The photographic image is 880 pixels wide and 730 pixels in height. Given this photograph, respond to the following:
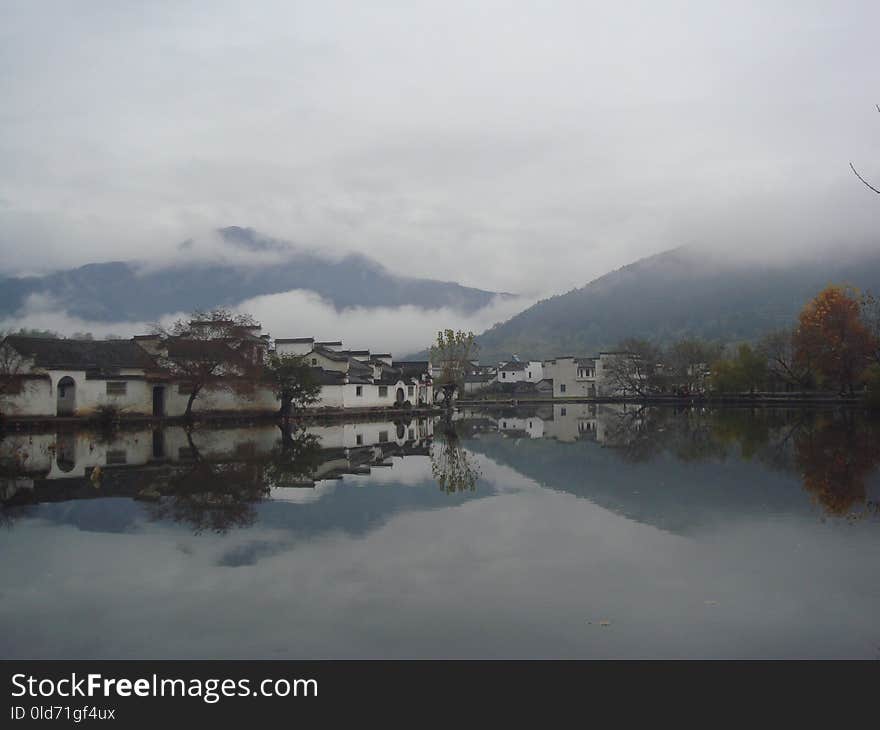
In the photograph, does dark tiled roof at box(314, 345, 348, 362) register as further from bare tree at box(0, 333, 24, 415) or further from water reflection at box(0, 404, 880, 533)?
bare tree at box(0, 333, 24, 415)

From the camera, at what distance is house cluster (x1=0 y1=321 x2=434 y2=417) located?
34.6m

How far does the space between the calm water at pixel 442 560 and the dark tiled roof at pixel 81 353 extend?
1747 cm

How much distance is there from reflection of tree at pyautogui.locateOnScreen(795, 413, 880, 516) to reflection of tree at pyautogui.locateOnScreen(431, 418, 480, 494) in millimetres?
6767

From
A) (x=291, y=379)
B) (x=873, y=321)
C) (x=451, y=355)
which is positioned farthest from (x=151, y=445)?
(x=873, y=321)

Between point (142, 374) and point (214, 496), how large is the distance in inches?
Answer: 1071

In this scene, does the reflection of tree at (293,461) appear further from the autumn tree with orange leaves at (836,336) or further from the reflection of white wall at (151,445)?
the autumn tree with orange leaves at (836,336)

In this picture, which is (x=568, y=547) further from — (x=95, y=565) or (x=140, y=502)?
(x=140, y=502)

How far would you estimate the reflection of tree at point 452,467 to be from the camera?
53.0ft

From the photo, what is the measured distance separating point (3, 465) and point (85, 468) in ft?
8.40

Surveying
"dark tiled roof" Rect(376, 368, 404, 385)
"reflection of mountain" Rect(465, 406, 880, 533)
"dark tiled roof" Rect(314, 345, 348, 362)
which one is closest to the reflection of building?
"reflection of mountain" Rect(465, 406, 880, 533)

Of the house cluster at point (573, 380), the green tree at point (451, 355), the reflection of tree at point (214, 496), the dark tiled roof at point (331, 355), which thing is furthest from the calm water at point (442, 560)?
the house cluster at point (573, 380)

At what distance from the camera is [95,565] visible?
9.18 meters

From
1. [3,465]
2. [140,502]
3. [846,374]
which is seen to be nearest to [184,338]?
[3,465]

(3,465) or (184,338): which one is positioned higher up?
(184,338)
